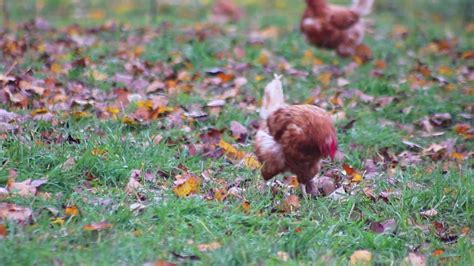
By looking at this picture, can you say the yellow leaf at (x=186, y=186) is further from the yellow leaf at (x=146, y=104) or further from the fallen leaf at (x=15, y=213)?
the yellow leaf at (x=146, y=104)

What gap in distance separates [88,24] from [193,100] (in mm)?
3941

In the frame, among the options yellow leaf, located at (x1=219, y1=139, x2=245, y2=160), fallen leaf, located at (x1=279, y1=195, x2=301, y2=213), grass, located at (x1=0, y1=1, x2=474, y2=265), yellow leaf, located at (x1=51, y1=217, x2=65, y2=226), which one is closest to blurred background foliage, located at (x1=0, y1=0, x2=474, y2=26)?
grass, located at (x1=0, y1=1, x2=474, y2=265)

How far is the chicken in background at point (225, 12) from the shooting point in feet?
39.0

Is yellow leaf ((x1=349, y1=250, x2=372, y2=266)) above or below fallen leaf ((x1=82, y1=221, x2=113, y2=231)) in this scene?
below

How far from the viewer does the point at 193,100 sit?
7.20 m

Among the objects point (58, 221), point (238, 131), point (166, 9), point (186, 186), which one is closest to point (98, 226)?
point (58, 221)

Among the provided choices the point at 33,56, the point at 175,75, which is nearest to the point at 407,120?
the point at 175,75

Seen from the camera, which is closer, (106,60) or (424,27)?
(106,60)

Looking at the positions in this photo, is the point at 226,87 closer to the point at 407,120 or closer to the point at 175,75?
the point at 175,75

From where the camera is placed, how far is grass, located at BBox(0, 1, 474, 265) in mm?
4215

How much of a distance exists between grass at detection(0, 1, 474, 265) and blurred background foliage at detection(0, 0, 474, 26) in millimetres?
3654

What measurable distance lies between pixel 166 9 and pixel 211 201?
7.94 metres

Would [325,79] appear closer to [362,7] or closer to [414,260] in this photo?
[362,7]

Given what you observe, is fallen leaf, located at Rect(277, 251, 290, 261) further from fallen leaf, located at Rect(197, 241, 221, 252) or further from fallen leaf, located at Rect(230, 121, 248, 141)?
fallen leaf, located at Rect(230, 121, 248, 141)
